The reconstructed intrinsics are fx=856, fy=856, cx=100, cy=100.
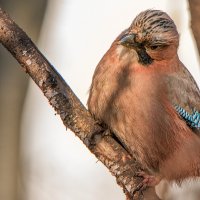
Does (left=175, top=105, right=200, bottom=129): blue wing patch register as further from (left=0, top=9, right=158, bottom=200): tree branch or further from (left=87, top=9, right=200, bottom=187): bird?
(left=0, top=9, right=158, bottom=200): tree branch

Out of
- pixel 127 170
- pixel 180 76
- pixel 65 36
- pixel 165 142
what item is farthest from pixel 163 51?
pixel 65 36

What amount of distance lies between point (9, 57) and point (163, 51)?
2303mm

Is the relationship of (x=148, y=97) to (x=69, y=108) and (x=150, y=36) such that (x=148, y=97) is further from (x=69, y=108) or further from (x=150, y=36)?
(x=69, y=108)

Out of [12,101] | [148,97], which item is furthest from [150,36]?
[12,101]

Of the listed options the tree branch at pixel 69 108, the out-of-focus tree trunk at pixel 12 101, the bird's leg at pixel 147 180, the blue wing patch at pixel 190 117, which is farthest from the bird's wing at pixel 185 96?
the out-of-focus tree trunk at pixel 12 101

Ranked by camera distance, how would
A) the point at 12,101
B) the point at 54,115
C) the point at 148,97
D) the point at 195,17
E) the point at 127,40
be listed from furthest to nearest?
the point at 54,115
the point at 12,101
the point at 148,97
the point at 127,40
the point at 195,17

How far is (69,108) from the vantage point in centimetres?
871

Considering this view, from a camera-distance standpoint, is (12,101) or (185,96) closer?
(185,96)

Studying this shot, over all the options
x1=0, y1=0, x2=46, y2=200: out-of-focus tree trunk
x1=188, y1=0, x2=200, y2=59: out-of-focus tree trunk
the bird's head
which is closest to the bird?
the bird's head

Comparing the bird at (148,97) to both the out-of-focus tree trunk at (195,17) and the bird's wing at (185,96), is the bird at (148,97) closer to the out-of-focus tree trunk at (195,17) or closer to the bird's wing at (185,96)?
the bird's wing at (185,96)

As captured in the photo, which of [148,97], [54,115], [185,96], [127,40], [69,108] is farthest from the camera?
[54,115]

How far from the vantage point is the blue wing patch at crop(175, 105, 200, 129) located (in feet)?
32.6

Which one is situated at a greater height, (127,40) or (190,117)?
(127,40)

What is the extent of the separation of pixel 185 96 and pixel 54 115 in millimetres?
4058
